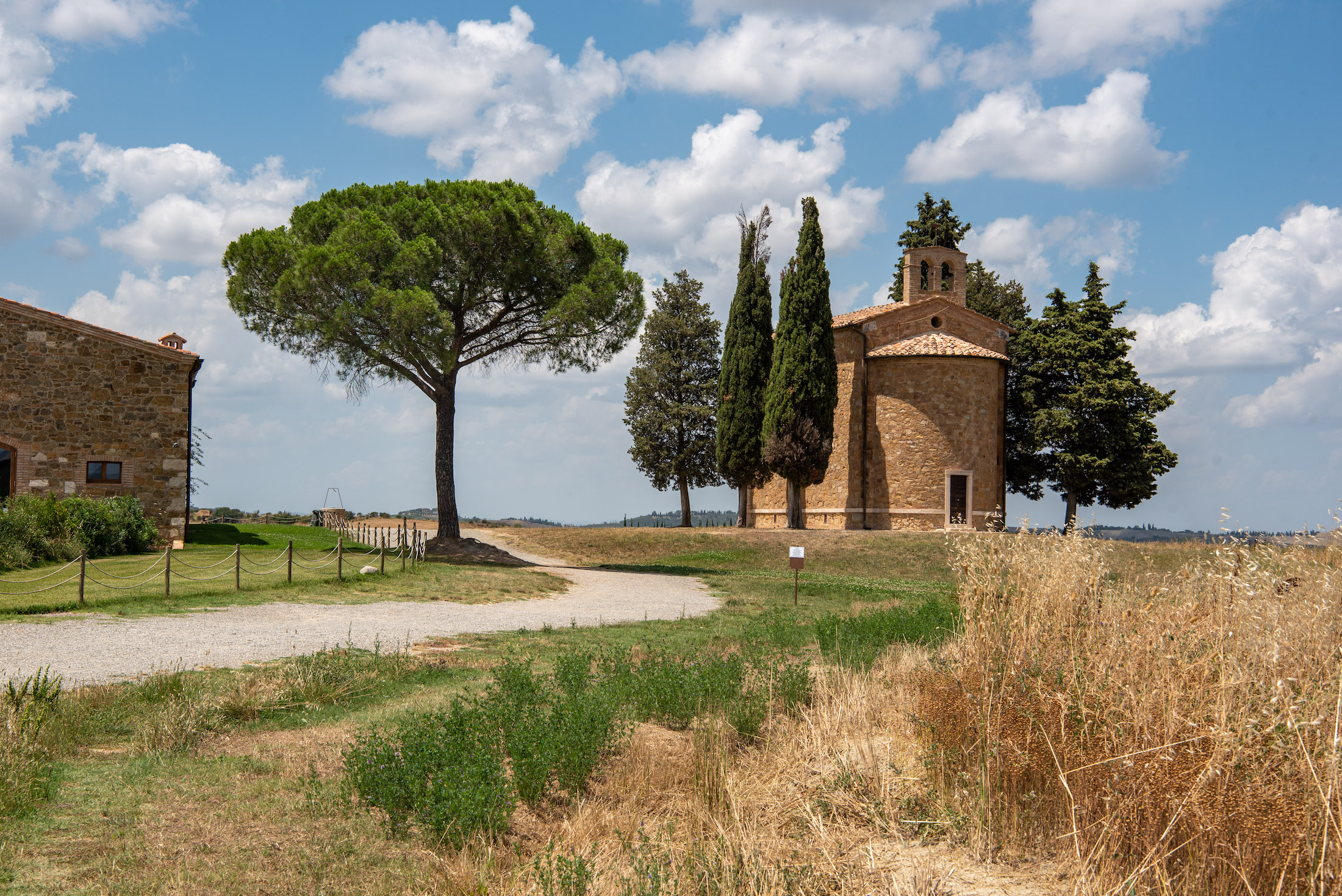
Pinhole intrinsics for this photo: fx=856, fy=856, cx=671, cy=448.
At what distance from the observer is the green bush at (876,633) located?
29.1 ft

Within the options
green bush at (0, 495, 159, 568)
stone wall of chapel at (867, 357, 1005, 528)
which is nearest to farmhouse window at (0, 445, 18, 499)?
green bush at (0, 495, 159, 568)

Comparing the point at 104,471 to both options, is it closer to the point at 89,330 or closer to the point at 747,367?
the point at 89,330

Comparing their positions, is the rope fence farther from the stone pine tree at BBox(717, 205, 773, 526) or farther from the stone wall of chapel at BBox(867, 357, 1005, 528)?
the stone wall of chapel at BBox(867, 357, 1005, 528)

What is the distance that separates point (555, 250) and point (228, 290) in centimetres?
934

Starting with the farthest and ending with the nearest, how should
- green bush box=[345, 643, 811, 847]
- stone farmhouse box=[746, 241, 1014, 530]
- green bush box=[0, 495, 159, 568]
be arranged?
stone farmhouse box=[746, 241, 1014, 530] → green bush box=[0, 495, 159, 568] → green bush box=[345, 643, 811, 847]

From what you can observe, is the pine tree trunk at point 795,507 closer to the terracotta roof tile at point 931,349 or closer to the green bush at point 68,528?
the terracotta roof tile at point 931,349

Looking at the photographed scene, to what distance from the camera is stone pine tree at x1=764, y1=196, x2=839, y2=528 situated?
94.3 feet

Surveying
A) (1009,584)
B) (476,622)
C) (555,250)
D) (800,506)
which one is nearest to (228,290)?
(555,250)

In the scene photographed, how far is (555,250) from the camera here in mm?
24641

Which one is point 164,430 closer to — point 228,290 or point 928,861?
point 228,290

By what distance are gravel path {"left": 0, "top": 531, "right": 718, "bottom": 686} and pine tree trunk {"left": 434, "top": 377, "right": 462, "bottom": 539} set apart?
8.38 m

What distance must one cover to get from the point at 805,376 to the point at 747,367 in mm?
3255

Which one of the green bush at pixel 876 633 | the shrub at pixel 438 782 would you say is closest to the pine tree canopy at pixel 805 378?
the green bush at pixel 876 633

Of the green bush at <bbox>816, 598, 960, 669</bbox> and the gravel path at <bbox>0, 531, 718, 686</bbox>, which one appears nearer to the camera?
the green bush at <bbox>816, 598, 960, 669</bbox>
